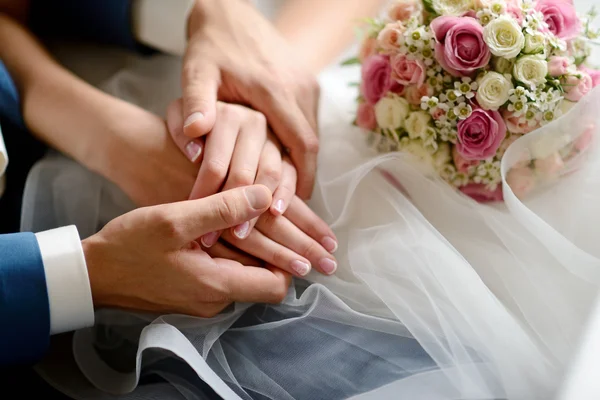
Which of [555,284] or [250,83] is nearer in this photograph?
[555,284]

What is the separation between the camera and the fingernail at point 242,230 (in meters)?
0.84

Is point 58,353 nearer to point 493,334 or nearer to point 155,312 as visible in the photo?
point 155,312

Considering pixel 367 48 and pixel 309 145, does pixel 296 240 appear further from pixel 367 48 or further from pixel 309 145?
pixel 367 48

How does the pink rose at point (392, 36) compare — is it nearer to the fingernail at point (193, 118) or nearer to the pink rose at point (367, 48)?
the pink rose at point (367, 48)

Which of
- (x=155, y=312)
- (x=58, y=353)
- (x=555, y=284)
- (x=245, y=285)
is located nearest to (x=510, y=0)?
(x=555, y=284)

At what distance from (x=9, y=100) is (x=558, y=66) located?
0.76 m

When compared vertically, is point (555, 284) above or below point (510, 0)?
below

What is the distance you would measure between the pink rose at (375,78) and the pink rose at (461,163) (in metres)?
0.12

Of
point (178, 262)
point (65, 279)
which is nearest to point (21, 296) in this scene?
point (65, 279)

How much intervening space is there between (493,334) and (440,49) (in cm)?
Answer: 34

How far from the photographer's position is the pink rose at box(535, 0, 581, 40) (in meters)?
0.82

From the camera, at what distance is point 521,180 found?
33.3 inches

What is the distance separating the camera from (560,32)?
0.82m

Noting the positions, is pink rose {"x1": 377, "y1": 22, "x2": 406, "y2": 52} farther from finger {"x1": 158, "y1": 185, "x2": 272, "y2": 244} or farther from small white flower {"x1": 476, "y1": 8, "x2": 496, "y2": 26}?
finger {"x1": 158, "y1": 185, "x2": 272, "y2": 244}
